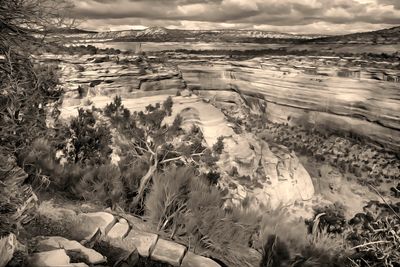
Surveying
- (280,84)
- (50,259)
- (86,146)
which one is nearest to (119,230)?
(50,259)

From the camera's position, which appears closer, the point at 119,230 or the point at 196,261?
the point at 196,261

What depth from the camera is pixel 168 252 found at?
14.5 feet

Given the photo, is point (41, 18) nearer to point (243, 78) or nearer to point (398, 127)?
point (398, 127)

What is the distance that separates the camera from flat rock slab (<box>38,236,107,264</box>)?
12.3 feet

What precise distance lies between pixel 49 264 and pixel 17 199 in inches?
35.7

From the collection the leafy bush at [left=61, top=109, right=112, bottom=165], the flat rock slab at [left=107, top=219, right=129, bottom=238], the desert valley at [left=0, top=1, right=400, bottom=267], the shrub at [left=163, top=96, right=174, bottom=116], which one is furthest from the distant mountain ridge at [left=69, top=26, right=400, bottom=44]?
the flat rock slab at [left=107, top=219, right=129, bottom=238]

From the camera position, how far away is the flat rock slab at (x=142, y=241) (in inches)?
173

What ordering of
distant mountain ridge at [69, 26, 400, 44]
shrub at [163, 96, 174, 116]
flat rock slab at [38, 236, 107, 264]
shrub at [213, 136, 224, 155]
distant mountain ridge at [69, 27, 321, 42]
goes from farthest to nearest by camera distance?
distant mountain ridge at [69, 27, 321, 42] < distant mountain ridge at [69, 26, 400, 44] < shrub at [163, 96, 174, 116] < shrub at [213, 136, 224, 155] < flat rock slab at [38, 236, 107, 264]

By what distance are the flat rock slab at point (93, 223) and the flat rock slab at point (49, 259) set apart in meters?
0.65

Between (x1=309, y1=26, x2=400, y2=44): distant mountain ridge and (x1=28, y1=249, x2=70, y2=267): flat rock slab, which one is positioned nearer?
(x1=28, y1=249, x2=70, y2=267): flat rock slab

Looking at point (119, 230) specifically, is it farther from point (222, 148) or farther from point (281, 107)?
point (281, 107)

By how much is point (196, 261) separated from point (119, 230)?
1.00m

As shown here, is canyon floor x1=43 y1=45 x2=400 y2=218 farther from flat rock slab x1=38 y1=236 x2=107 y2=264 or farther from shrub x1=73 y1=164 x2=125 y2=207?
flat rock slab x1=38 y1=236 x2=107 y2=264

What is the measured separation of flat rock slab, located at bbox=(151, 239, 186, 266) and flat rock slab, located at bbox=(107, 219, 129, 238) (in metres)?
0.42
